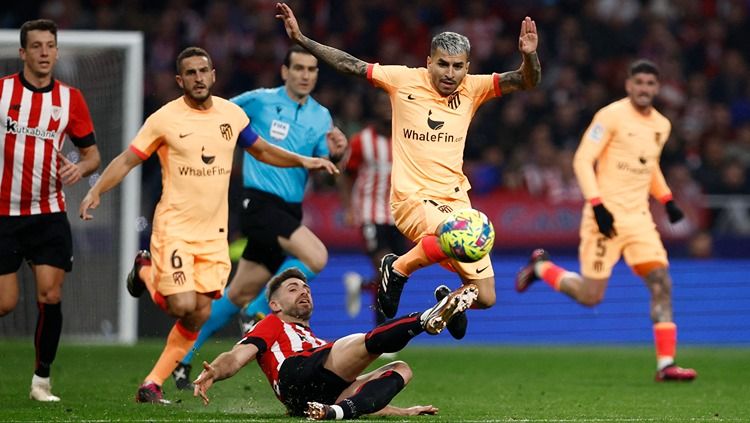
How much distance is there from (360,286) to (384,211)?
5.30 feet

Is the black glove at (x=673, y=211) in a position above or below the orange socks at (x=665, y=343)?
above

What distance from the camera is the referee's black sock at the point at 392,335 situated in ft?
25.0

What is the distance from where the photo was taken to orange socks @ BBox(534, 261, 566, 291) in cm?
A: 1302

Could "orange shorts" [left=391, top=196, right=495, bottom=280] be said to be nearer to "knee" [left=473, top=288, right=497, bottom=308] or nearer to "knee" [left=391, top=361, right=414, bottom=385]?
"knee" [left=473, top=288, right=497, bottom=308]

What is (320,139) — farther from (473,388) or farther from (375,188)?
(473,388)

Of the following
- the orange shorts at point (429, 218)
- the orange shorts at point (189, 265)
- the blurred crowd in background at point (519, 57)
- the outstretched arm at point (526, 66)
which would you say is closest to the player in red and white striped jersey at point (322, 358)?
the orange shorts at point (429, 218)

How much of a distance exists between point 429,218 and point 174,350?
2.19m

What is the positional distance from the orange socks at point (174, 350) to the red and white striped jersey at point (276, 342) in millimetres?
1573

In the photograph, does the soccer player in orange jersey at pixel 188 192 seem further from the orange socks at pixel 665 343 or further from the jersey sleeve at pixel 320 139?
the orange socks at pixel 665 343

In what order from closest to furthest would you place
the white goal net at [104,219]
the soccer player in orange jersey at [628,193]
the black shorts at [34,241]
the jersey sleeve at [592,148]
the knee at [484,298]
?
the knee at [484,298] → the black shorts at [34,241] → the soccer player in orange jersey at [628,193] → the jersey sleeve at [592,148] → the white goal net at [104,219]

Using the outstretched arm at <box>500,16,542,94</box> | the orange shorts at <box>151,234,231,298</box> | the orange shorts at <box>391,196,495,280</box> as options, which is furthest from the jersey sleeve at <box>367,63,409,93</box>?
the orange shorts at <box>151,234,231,298</box>

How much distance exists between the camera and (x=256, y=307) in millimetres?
11500

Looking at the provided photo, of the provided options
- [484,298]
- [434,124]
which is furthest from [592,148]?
[484,298]

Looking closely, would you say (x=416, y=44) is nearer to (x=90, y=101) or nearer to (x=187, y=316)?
(x=90, y=101)
